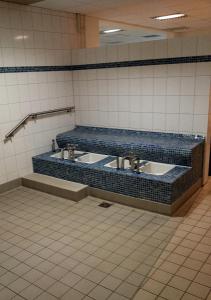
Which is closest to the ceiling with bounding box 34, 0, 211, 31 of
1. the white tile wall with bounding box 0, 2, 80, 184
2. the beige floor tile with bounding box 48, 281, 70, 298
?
the white tile wall with bounding box 0, 2, 80, 184

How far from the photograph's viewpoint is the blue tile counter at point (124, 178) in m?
3.72

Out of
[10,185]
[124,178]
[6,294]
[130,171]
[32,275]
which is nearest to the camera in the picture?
[6,294]

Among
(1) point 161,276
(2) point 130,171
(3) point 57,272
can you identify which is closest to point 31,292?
(3) point 57,272

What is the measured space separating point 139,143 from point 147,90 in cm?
97

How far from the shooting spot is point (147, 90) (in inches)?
191

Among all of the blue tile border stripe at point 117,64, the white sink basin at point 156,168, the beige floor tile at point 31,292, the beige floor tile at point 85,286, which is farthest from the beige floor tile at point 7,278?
the blue tile border stripe at point 117,64

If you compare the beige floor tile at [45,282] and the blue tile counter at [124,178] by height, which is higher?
the blue tile counter at [124,178]

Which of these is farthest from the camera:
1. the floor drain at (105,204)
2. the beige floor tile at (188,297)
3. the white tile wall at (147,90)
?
the white tile wall at (147,90)

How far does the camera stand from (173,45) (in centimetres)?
441

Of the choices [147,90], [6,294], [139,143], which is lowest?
[6,294]

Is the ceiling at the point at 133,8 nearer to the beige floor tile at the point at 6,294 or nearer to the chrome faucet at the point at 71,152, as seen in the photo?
the chrome faucet at the point at 71,152

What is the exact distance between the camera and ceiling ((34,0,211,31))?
4.66 m

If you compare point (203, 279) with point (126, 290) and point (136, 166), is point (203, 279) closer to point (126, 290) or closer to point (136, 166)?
point (126, 290)

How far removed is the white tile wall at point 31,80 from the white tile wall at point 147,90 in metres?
0.38
